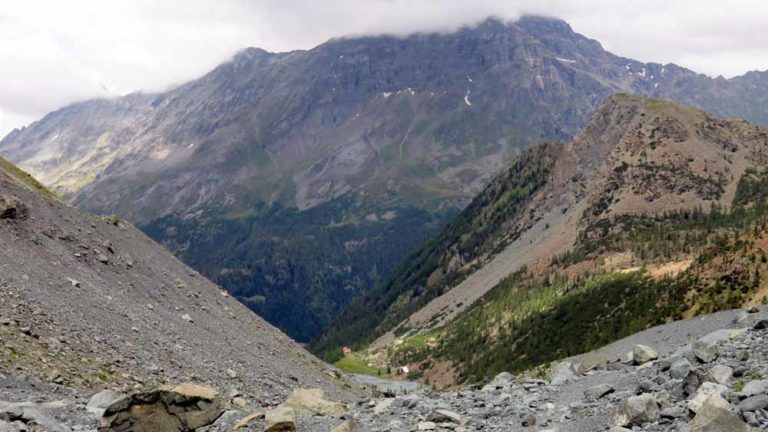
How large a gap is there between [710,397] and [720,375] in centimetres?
424

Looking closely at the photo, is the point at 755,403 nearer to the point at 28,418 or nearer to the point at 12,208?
the point at 28,418

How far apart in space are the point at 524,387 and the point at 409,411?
8.63m

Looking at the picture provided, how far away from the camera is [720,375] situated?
2245 cm

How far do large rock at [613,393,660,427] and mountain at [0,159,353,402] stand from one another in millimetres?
28359

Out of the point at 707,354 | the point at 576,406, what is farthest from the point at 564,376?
the point at 576,406

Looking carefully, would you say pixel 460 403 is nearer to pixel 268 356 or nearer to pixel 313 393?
pixel 313 393

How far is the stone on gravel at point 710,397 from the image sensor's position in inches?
722

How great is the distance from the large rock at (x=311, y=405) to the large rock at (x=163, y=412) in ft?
14.2

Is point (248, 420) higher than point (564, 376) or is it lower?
higher

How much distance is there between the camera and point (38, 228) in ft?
192

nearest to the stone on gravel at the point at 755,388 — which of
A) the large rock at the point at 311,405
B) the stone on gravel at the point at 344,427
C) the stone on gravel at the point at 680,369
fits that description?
the stone on gravel at the point at 680,369

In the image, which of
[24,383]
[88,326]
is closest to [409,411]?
[24,383]

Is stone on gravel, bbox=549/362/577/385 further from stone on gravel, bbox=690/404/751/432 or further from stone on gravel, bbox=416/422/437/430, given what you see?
stone on gravel, bbox=690/404/751/432

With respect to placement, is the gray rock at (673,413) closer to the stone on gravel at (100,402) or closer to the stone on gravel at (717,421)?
the stone on gravel at (717,421)
